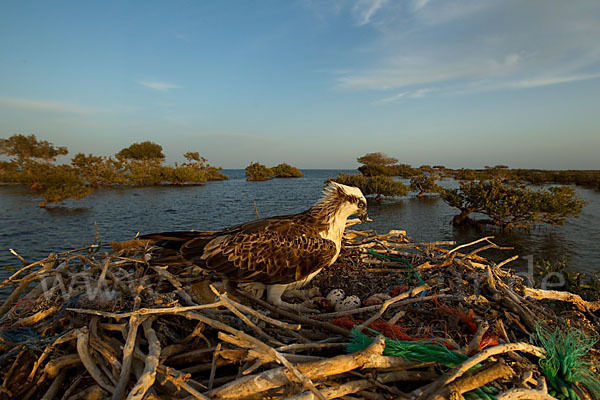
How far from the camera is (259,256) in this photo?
343cm

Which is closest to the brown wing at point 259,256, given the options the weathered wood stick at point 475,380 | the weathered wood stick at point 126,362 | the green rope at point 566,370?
the weathered wood stick at point 126,362

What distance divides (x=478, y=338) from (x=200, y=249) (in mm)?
2876

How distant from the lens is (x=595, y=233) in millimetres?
16594

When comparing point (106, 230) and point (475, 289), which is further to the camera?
point (106, 230)

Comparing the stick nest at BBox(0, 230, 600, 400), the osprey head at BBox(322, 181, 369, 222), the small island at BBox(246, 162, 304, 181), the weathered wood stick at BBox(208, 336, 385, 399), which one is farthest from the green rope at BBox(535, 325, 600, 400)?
the small island at BBox(246, 162, 304, 181)

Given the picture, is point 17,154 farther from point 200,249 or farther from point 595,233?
point 595,233

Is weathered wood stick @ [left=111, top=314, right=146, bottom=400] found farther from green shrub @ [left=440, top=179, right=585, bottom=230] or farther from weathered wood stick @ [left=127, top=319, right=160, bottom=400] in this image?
green shrub @ [left=440, top=179, right=585, bottom=230]

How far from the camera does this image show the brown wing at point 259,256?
339cm

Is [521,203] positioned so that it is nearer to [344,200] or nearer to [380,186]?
[380,186]

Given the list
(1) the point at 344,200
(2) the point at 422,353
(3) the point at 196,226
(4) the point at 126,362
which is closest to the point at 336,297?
(1) the point at 344,200

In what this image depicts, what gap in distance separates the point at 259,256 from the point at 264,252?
8 cm

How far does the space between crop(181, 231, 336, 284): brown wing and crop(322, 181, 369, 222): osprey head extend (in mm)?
749

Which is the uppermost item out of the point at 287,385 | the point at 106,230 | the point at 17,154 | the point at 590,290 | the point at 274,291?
the point at 17,154

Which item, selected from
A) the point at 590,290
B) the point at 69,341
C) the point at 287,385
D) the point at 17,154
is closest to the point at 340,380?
the point at 287,385
